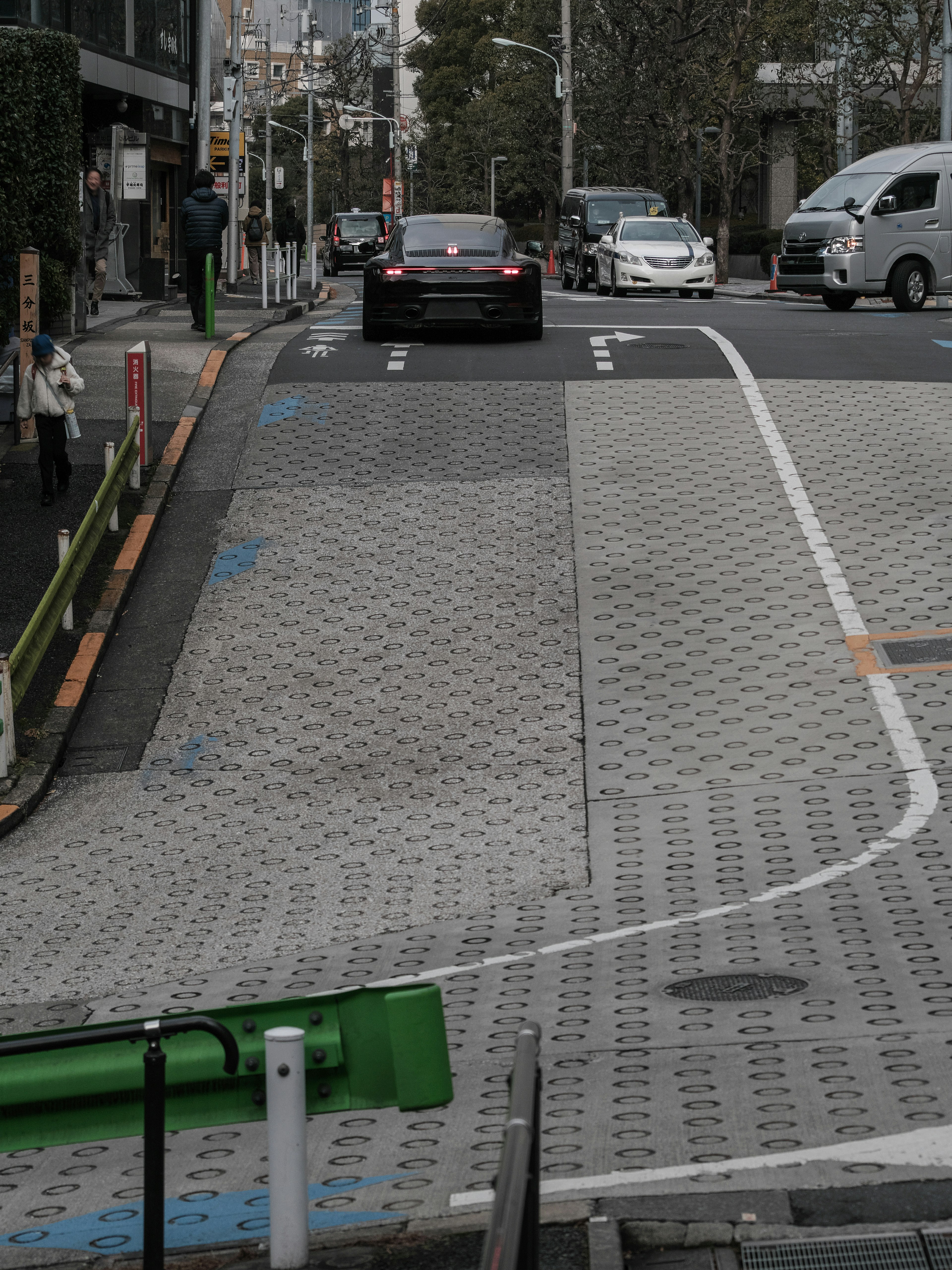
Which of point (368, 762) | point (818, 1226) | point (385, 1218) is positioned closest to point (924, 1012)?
point (818, 1226)

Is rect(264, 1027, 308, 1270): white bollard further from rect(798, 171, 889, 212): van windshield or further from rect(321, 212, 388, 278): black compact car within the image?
rect(321, 212, 388, 278): black compact car

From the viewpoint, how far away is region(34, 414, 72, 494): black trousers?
13.7m

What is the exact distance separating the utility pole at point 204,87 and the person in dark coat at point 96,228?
604cm

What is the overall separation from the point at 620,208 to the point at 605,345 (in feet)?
58.8

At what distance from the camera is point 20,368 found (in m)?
15.1

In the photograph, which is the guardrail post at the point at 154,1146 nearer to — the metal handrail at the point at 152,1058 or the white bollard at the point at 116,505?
the metal handrail at the point at 152,1058

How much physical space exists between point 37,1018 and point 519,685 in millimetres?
4807

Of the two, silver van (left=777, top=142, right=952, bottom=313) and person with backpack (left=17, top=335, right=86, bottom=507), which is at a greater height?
silver van (left=777, top=142, right=952, bottom=313)

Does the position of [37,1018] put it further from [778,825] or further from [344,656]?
[344,656]

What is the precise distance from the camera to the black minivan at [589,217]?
36688 millimetres

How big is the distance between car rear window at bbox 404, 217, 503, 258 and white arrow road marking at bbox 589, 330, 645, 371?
166 centimetres

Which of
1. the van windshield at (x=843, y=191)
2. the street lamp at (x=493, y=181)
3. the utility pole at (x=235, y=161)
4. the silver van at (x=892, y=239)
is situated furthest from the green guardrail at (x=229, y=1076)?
the street lamp at (x=493, y=181)

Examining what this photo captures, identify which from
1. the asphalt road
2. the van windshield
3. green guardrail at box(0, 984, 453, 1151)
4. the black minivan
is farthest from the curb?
the black minivan

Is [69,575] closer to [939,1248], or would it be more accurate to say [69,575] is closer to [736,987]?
[736,987]
